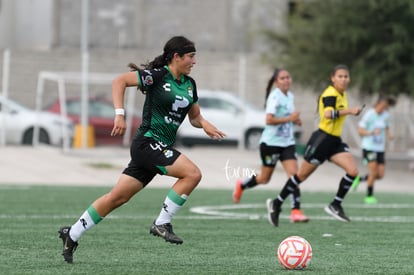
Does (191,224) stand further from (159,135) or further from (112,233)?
(159,135)

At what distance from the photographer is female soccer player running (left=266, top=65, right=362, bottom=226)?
14641mm

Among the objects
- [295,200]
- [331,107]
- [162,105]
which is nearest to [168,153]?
[162,105]

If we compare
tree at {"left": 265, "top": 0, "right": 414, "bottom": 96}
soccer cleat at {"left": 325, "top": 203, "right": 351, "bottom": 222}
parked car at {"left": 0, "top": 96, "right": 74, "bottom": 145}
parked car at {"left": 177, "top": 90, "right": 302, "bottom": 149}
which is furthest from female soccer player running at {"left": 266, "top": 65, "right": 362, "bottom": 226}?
parked car at {"left": 177, "top": 90, "right": 302, "bottom": 149}

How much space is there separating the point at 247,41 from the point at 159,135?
35.9 m

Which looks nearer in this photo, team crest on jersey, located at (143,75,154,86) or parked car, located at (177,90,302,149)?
team crest on jersey, located at (143,75,154,86)

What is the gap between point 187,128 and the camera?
3509 centimetres

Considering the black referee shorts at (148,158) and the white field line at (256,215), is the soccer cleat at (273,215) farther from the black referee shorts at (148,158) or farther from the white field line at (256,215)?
the black referee shorts at (148,158)

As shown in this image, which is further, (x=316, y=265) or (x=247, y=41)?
(x=247, y=41)

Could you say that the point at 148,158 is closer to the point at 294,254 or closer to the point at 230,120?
the point at 294,254

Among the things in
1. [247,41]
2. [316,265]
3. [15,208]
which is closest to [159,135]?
[316,265]

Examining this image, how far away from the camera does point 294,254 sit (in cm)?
966

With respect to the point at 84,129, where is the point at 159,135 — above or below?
above

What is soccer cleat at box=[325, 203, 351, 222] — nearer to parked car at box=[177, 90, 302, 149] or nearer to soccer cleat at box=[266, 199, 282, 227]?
soccer cleat at box=[266, 199, 282, 227]

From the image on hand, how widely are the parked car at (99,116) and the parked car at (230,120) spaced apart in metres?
1.88
